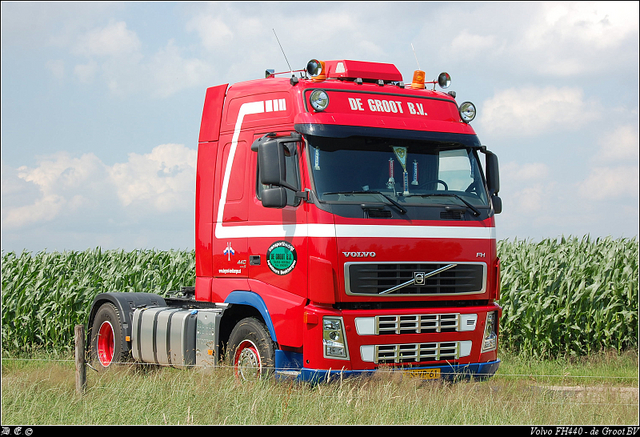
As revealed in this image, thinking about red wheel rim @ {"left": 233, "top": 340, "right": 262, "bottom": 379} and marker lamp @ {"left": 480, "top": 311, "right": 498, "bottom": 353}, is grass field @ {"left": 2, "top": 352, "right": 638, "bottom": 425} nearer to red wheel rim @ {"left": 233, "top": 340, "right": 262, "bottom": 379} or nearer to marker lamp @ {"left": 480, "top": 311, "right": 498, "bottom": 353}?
red wheel rim @ {"left": 233, "top": 340, "right": 262, "bottom": 379}

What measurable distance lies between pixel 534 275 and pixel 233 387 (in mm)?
8447

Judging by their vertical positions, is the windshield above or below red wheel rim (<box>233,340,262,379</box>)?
above

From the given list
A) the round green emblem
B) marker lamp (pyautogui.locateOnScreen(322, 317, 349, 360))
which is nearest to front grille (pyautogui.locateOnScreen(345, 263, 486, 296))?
marker lamp (pyautogui.locateOnScreen(322, 317, 349, 360))

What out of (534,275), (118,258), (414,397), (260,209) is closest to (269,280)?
(260,209)

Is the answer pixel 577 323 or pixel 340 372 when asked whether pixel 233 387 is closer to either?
pixel 340 372

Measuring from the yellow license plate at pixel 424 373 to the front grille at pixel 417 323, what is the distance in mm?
450

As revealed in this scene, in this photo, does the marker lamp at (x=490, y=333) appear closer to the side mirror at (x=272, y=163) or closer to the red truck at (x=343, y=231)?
the red truck at (x=343, y=231)

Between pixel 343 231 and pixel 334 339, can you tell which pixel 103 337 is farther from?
pixel 343 231

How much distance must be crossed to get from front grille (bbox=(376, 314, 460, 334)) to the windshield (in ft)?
4.43

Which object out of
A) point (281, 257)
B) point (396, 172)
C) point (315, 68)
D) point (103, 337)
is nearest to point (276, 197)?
point (281, 257)

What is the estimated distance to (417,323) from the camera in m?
8.37

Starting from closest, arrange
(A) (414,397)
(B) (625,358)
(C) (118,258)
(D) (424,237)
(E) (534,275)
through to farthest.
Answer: (A) (414,397), (D) (424,237), (B) (625,358), (E) (534,275), (C) (118,258)

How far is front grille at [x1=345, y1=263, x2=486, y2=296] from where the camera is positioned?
8.09 metres

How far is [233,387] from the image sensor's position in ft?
27.2
